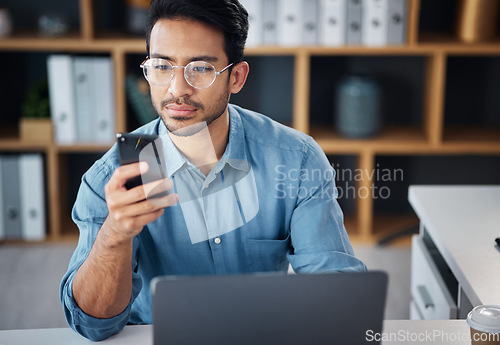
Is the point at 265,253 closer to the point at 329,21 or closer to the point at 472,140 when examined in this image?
the point at 329,21

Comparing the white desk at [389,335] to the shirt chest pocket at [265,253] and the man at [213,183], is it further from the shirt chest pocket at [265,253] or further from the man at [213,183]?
the shirt chest pocket at [265,253]

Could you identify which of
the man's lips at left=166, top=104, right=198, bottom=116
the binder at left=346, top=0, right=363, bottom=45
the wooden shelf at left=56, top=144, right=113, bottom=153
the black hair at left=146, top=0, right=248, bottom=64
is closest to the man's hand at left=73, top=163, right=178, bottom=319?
the man's lips at left=166, top=104, right=198, bottom=116

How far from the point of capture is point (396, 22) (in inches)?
112

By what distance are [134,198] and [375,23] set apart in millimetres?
1985

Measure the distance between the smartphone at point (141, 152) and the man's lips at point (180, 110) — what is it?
0.30m

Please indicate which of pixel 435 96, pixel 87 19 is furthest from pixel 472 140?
pixel 87 19

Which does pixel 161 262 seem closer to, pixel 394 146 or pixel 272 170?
pixel 272 170

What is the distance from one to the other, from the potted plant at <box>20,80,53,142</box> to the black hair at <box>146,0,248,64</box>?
1.59 m

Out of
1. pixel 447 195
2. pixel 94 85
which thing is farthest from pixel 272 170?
pixel 94 85

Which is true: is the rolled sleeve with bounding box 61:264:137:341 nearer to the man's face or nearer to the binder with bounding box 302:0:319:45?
the man's face

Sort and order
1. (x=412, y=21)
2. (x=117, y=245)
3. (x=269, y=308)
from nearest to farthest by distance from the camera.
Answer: (x=269, y=308), (x=117, y=245), (x=412, y=21)

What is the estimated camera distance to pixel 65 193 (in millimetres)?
3262

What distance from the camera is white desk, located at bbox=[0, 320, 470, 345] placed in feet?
4.00

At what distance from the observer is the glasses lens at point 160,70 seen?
1427mm
